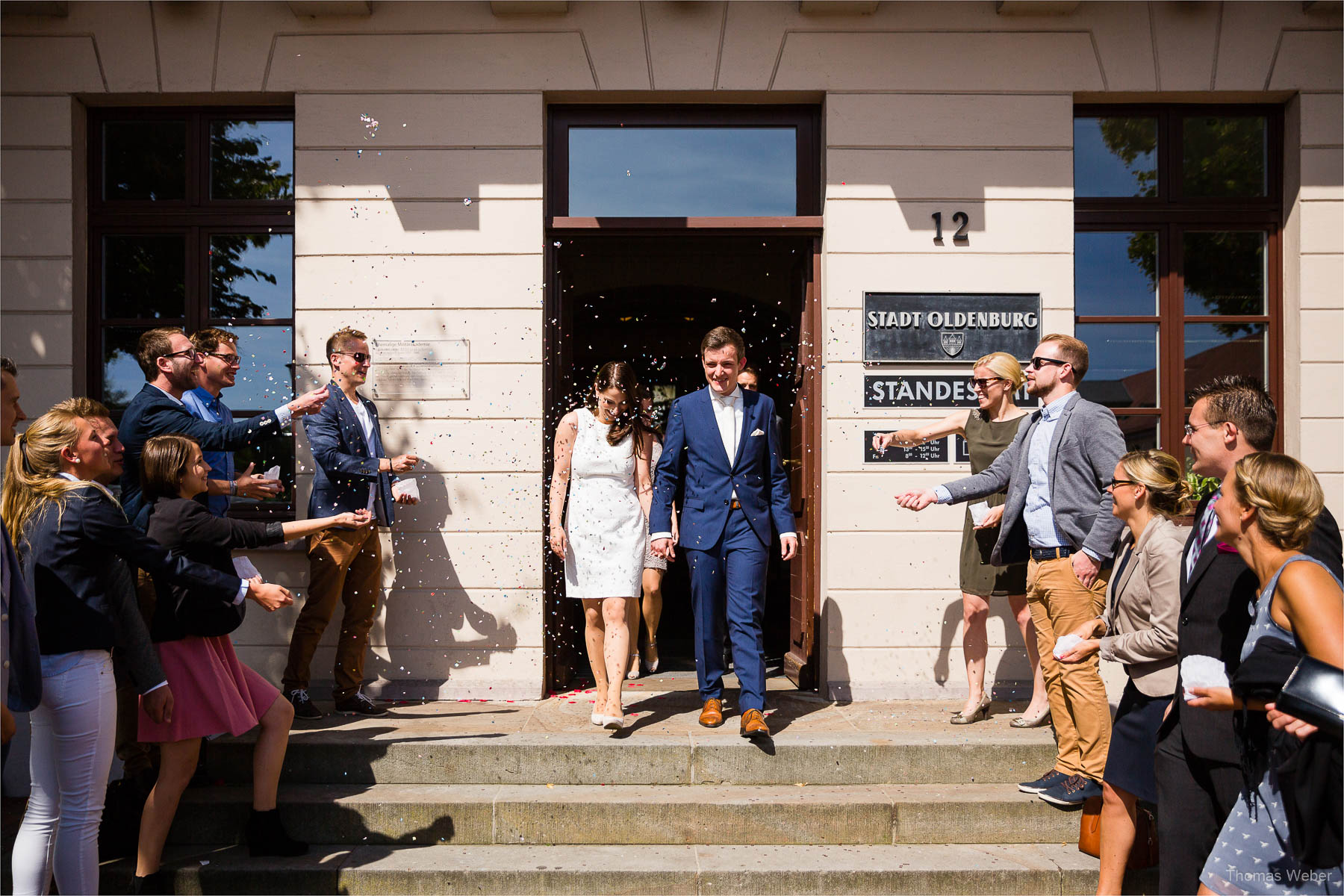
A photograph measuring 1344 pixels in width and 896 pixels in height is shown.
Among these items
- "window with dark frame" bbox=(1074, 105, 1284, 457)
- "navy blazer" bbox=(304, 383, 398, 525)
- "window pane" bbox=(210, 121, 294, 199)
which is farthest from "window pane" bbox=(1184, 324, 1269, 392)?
"window pane" bbox=(210, 121, 294, 199)

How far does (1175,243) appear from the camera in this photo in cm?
574

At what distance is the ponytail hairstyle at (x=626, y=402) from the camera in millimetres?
4734

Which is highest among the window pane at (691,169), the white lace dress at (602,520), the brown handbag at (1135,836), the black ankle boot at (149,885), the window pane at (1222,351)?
the window pane at (691,169)

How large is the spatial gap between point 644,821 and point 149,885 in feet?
6.29

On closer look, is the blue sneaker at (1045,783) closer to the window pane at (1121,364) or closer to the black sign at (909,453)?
the black sign at (909,453)

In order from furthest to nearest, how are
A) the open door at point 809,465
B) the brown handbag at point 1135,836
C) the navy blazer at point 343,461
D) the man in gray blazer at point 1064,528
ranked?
the open door at point 809,465, the navy blazer at point 343,461, the man in gray blazer at point 1064,528, the brown handbag at point 1135,836

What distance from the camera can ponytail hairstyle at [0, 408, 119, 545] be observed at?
3082mm

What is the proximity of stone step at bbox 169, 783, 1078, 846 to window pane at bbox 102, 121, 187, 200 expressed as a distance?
3.69 meters

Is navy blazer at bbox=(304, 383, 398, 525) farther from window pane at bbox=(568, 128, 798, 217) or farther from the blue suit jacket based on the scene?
window pane at bbox=(568, 128, 798, 217)

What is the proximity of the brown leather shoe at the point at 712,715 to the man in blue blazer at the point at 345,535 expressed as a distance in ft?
5.73

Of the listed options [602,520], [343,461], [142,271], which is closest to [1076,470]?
[602,520]

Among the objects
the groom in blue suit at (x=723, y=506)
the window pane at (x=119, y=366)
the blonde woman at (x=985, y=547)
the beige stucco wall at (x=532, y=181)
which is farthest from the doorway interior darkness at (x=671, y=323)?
the window pane at (x=119, y=366)

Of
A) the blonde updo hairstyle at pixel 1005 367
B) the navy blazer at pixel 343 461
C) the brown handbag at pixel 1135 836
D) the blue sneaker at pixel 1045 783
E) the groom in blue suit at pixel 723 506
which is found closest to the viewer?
the brown handbag at pixel 1135 836

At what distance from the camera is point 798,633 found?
5.94 meters
